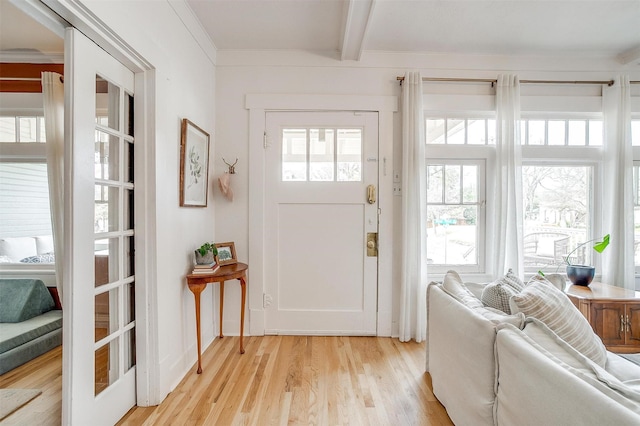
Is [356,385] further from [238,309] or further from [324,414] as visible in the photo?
[238,309]

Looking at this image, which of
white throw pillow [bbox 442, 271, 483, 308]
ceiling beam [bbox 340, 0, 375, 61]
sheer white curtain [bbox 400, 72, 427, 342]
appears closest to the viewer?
white throw pillow [bbox 442, 271, 483, 308]

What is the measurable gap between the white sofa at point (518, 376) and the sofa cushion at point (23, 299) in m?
2.05

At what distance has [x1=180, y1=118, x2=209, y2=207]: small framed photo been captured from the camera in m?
2.16

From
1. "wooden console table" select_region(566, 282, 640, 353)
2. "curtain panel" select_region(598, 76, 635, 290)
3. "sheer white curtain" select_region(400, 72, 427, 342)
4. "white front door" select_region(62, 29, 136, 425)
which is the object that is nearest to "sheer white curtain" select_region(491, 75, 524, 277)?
"wooden console table" select_region(566, 282, 640, 353)

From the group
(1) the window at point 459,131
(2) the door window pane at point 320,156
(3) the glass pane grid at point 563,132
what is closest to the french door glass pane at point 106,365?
(2) the door window pane at point 320,156

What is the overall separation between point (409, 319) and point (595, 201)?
7.31 ft

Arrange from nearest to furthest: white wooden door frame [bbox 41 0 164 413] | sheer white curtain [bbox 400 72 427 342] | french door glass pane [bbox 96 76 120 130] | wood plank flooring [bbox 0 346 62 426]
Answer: wood plank flooring [bbox 0 346 62 426] < french door glass pane [bbox 96 76 120 130] < white wooden door frame [bbox 41 0 164 413] < sheer white curtain [bbox 400 72 427 342]

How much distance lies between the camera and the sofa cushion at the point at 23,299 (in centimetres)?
133

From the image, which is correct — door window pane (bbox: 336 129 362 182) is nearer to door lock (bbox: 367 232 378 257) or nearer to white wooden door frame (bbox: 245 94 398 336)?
white wooden door frame (bbox: 245 94 398 336)

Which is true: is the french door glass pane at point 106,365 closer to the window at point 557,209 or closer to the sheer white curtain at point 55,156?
the sheer white curtain at point 55,156

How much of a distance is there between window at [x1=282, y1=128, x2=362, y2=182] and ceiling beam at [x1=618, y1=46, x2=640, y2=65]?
2583mm

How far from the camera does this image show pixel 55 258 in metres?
1.41

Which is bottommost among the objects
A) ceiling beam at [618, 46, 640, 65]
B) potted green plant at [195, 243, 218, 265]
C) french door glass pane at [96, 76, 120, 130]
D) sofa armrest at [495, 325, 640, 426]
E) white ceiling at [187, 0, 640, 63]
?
sofa armrest at [495, 325, 640, 426]

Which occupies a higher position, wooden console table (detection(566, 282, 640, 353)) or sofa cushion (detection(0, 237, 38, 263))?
sofa cushion (detection(0, 237, 38, 263))
